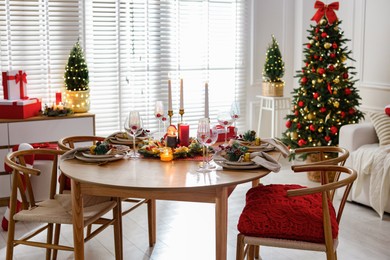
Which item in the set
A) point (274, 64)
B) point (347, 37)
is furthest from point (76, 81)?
point (347, 37)

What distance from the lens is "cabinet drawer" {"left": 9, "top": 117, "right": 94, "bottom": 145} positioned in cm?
507

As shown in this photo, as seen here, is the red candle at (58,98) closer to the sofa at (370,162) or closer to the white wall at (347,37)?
the white wall at (347,37)

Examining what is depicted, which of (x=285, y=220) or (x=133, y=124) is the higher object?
(x=133, y=124)

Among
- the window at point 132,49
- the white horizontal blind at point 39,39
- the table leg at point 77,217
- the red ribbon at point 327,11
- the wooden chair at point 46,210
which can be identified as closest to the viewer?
the table leg at point 77,217

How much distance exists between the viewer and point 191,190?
2.81 m

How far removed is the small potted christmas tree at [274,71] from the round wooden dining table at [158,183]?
11.4 ft

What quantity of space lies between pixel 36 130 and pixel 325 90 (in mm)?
2672

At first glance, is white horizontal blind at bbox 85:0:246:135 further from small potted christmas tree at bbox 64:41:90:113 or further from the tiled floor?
the tiled floor

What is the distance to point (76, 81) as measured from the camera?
556cm

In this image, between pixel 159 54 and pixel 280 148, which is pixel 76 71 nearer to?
pixel 159 54

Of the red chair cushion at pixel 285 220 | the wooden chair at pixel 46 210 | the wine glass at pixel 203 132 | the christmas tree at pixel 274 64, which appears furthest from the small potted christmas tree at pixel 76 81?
the red chair cushion at pixel 285 220

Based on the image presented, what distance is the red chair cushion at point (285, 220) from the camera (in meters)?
2.92

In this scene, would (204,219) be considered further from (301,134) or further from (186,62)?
(186,62)

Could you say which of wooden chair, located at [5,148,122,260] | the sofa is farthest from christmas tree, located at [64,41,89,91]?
the sofa
